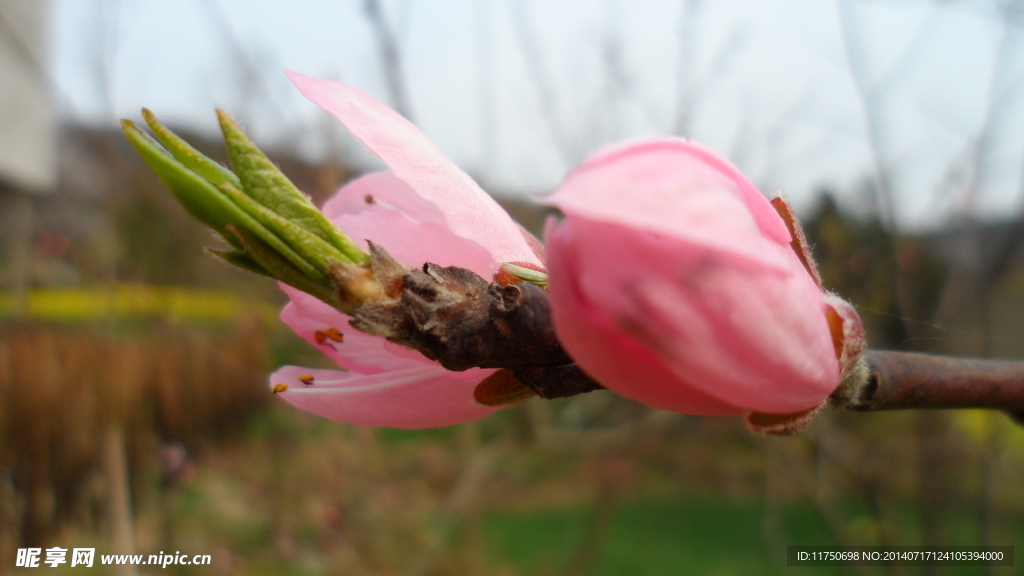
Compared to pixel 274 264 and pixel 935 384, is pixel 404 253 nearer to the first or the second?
pixel 274 264

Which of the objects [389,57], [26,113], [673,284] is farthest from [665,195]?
[26,113]

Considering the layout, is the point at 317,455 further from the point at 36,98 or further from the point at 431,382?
the point at 36,98

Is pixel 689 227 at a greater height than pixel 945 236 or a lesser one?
greater

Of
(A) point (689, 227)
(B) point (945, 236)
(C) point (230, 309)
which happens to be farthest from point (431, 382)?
(C) point (230, 309)

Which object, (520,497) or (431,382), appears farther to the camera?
(520,497)

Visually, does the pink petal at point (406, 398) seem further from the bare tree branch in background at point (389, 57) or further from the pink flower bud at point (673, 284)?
the bare tree branch in background at point (389, 57)

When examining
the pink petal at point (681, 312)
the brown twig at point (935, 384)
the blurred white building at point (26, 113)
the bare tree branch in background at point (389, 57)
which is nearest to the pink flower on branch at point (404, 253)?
the pink petal at point (681, 312)
